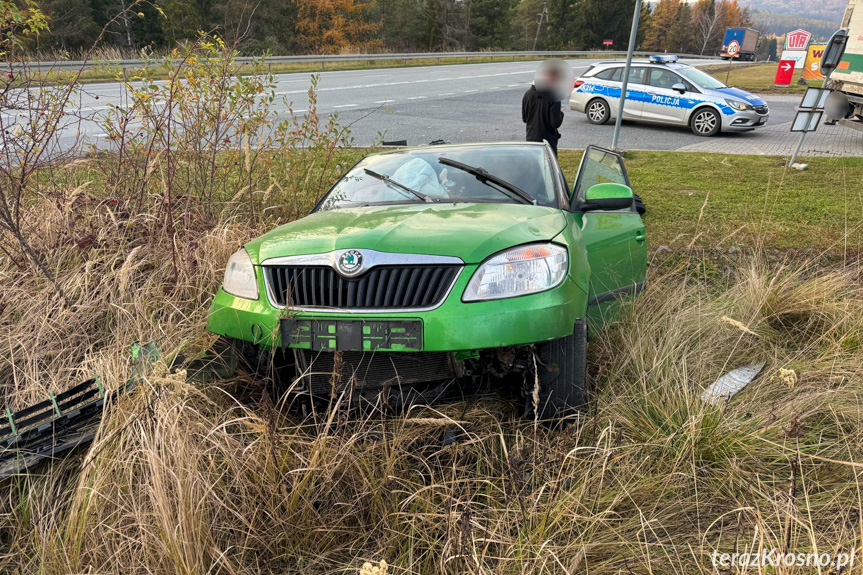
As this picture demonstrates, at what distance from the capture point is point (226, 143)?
4.95m

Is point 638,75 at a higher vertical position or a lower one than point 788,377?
higher

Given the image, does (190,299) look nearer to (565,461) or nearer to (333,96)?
(565,461)

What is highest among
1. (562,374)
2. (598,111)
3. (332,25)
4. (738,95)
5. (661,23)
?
(661,23)

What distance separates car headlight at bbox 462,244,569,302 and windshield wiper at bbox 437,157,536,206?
797 millimetres

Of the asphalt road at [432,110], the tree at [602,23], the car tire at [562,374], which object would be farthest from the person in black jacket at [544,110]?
the tree at [602,23]

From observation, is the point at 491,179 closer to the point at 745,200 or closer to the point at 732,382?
the point at 732,382

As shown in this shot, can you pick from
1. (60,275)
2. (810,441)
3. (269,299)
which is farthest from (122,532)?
(810,441)

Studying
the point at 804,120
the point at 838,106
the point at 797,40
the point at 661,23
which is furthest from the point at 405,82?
the point at 661,23

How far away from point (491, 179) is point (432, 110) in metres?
11.8

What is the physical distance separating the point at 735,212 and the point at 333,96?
12.2 metres

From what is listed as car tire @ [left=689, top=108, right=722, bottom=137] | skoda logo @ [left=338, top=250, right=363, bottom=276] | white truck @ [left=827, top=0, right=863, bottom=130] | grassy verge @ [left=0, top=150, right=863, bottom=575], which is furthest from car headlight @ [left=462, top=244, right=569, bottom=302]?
car tire @ [left=689, top=108, right=722, bottom=137]

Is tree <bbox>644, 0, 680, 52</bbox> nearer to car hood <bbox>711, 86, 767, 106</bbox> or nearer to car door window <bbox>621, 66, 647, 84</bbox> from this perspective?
car door window <bbox>621, 66, 647, 84</bbox>

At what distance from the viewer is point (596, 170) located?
4.30 meters

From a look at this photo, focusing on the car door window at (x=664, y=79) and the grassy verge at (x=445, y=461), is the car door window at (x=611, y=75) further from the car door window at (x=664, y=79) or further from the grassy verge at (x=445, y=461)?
the grassy verge at (x=445, y=461)
